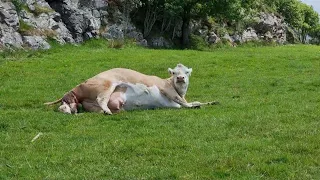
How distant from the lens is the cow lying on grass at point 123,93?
14.2 metres

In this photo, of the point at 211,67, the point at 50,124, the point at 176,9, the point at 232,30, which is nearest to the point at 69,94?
the point at 50,124

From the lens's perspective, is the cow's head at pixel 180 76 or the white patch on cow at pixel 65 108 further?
the cow's head at pixel 180 76

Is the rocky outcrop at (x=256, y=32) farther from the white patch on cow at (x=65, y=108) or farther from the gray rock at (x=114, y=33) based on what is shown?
the white patch on cow at (x=65, y=108)

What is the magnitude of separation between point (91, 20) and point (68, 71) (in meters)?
19.0

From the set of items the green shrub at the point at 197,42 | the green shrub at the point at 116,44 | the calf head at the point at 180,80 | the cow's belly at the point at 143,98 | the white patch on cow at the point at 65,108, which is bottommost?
the green shrub at the point at 197,42

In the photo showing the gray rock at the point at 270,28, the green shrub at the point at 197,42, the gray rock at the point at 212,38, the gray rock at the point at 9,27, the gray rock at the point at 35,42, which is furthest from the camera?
the gray rock at the point at 270,28

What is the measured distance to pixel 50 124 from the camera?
12.2 m

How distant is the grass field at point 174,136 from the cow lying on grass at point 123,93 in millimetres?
566

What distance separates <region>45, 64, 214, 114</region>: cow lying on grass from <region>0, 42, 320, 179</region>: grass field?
0.57 m

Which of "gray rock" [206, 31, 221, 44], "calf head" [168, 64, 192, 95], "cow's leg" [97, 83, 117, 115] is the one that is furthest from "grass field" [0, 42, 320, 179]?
"gray rock" [206, 31, 221, 44]

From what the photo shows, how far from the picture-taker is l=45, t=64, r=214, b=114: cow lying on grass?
14.2 m

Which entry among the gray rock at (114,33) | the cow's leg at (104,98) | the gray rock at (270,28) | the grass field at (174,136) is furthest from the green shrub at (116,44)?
the gray rock at (270,28)

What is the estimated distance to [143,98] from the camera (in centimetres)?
1480

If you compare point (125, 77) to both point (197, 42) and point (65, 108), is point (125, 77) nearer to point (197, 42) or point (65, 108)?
point (65, 108)
